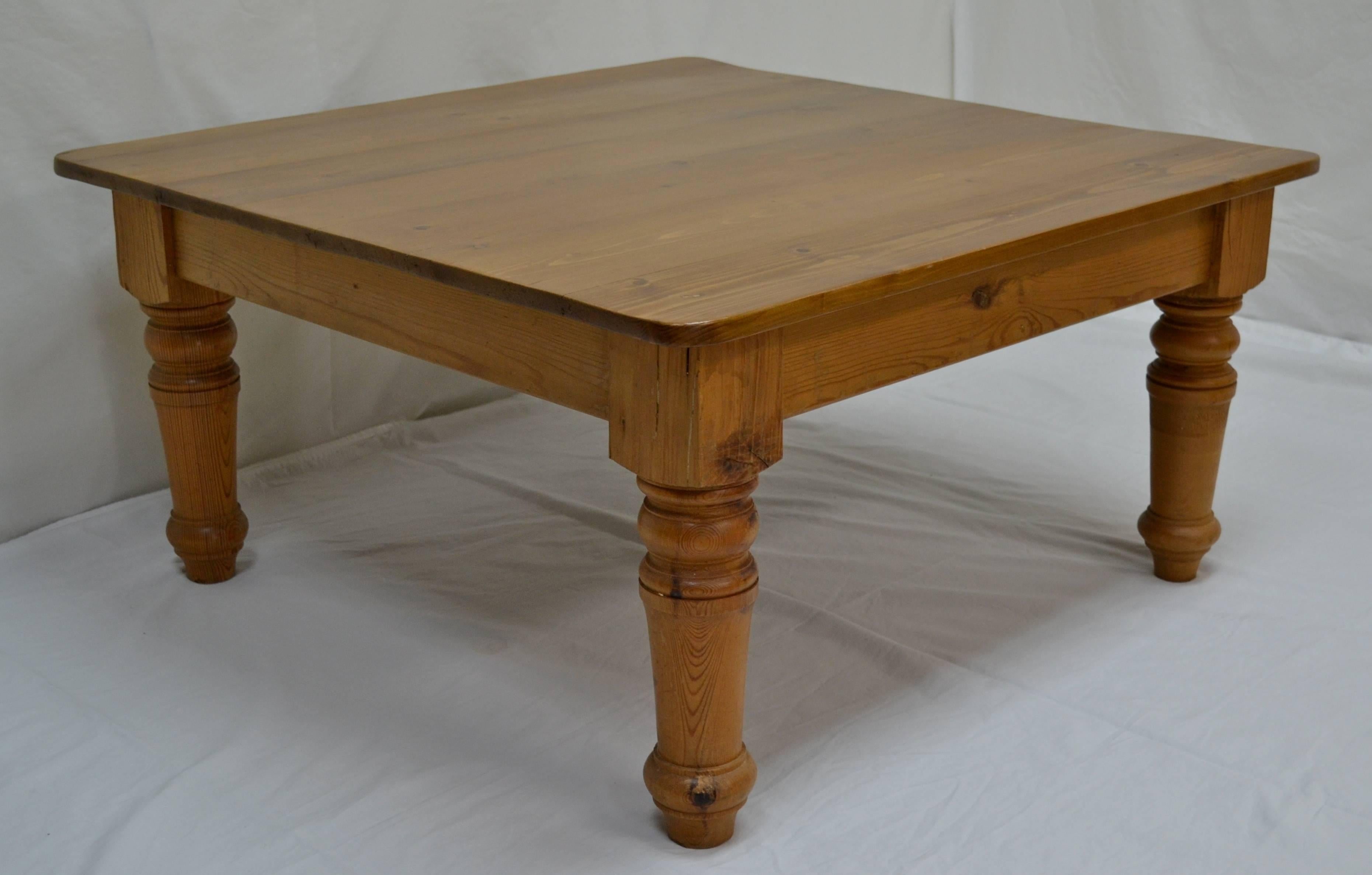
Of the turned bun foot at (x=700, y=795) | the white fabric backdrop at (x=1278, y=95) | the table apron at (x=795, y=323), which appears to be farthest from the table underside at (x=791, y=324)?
the white fabric backdrop at (x=1278, y=95)

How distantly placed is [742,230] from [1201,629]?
74 cm

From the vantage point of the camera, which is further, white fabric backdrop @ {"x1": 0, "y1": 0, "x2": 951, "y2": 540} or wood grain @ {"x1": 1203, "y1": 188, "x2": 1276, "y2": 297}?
white fabric backdrop @ {"x1": 0, "y1": 0, "x2": 951, "y2": 540}

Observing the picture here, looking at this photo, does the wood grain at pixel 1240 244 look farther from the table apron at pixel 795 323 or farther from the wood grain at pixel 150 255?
the wood grain at pixel 150 255

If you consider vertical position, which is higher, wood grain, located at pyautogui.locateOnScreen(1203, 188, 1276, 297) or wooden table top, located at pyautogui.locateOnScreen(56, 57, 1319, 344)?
wooden table top, located at pyautogui.locateOnScreen(56, 57, 1319, 344)

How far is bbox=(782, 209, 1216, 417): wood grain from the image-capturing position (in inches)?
47.1

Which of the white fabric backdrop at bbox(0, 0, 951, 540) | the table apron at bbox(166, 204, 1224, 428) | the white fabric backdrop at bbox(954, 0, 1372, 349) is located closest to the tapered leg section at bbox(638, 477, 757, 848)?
the table apron at bbox(166, 204, 1224, 428)

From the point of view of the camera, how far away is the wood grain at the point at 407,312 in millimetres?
1196

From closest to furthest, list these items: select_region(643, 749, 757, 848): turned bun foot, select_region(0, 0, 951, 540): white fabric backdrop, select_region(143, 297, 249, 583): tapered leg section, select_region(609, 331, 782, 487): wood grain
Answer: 1. select_region(609, 331, 782, 487): wood grain
2. select_region(643, 749, 757, 848): turned bun foot
3. select_region(143, 297, 249, 583): tapered leg section
4. select_region(0, 0, 951, 540): white fabric backdrop

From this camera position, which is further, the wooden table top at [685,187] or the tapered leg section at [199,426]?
the tapered leg section at [199,426]

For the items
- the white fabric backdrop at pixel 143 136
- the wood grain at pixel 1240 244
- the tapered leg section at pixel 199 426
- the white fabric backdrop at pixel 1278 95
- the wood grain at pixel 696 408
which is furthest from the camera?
the white fabric backdrop at pixel 1278 95

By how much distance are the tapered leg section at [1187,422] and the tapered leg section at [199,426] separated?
3.50ft

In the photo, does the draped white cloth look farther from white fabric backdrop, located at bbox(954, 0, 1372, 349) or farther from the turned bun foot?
white fabric backdrop, located at bbox(954, 0, 1372, 349)

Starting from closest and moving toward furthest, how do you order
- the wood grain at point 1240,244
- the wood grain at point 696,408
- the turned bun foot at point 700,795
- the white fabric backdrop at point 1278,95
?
the wood grain at point 696,408, the turned bun foot at point 700,795, the wood grain at point 1240,244, the white fabric backdrop at point 1278,95

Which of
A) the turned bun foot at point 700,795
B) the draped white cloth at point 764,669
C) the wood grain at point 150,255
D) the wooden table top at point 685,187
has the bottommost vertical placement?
the draped white cloth at point 764,669
